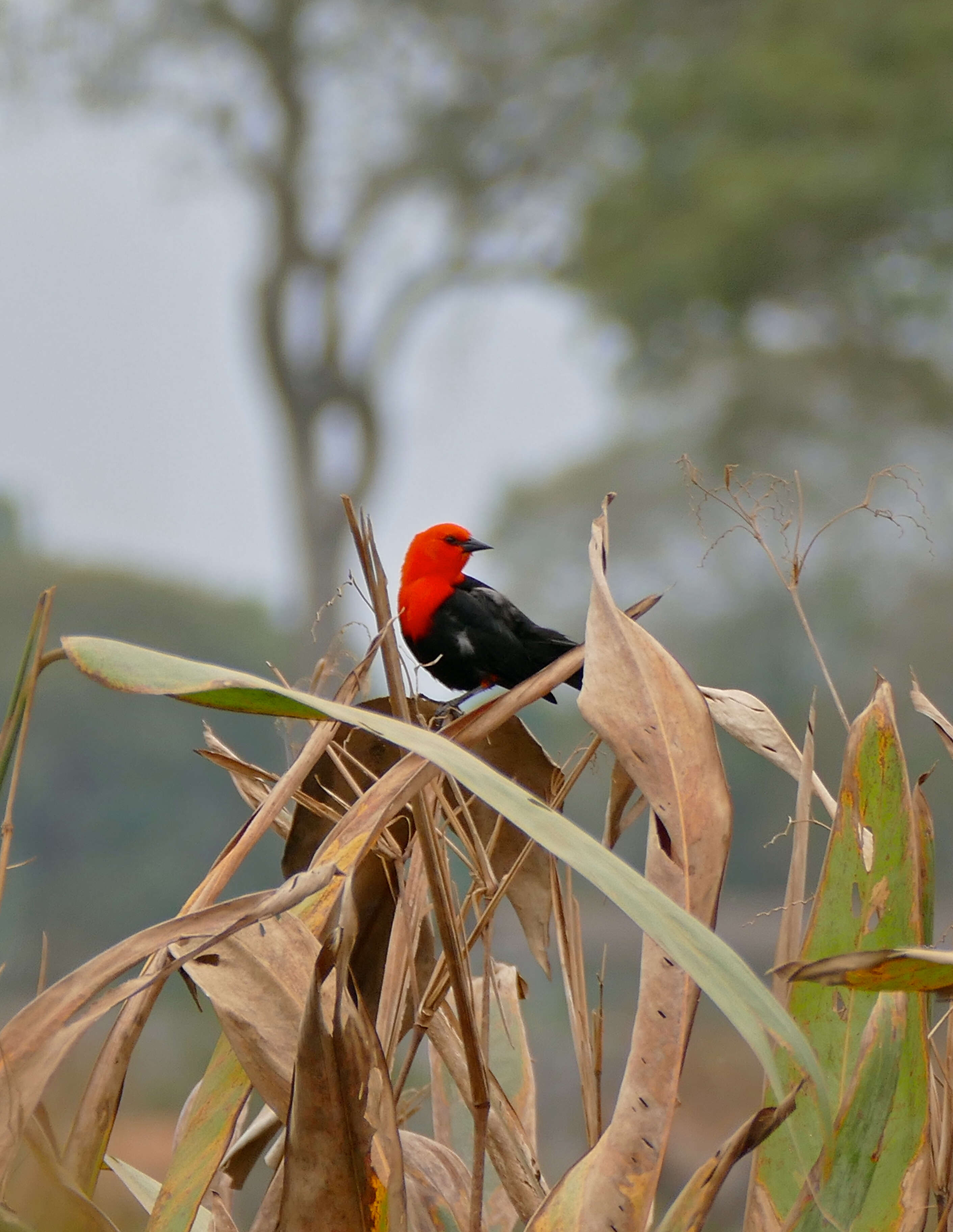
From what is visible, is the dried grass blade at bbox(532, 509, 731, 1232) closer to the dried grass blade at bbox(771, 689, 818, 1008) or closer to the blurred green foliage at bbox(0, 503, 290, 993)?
the dried grass blade at bbox(771, 689, 818, 1008)

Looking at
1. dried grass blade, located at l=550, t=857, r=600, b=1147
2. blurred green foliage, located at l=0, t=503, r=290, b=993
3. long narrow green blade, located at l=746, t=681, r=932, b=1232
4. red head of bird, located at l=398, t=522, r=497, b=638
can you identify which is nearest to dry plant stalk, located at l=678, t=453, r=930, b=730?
long narrow green blade, located at l=746, t=681, r=932, b=1232

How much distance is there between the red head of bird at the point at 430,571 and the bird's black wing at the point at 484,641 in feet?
0.03

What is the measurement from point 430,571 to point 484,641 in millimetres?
97

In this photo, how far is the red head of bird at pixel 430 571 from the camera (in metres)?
0.92

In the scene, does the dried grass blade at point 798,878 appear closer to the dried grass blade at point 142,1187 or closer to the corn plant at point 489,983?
the corn plant at point 489,983

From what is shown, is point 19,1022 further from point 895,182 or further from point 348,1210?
point 895,182

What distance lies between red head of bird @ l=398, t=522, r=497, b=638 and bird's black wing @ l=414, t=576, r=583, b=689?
0.01 metres

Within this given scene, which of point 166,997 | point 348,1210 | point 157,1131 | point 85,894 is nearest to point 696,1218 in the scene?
point 348,1210

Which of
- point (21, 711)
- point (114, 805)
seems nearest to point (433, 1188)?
point (21, 711)

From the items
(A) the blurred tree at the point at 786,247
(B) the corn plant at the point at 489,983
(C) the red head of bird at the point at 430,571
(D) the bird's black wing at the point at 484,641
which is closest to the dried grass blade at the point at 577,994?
(B) the corn plant at the point at 489,983

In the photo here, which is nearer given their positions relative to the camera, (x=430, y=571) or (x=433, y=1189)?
(x=433, y=1189)

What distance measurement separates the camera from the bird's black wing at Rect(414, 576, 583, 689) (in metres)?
0.82

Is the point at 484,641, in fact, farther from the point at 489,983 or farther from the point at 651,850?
the point at 651,850

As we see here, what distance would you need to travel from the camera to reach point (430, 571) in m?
0.92
